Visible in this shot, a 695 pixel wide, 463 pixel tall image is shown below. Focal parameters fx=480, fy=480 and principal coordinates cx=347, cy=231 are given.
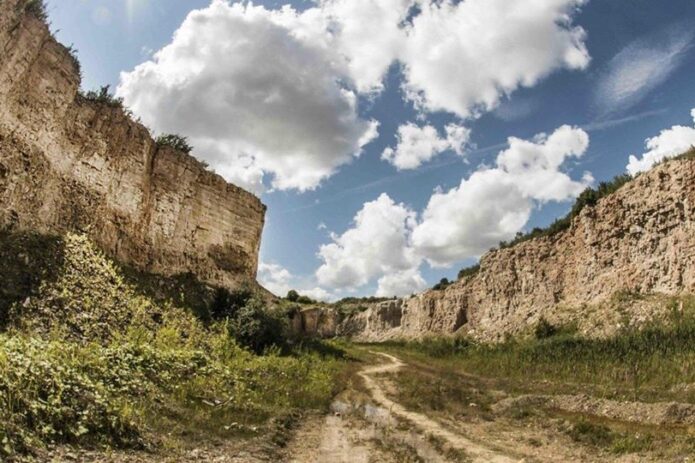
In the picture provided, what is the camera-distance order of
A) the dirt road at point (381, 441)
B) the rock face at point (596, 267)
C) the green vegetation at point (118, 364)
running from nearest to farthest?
the green vegetation at point (118, 364) < the dirt road at point (381, 441) < the rock face at point (596, 267)

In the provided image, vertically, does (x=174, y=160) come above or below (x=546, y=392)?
above

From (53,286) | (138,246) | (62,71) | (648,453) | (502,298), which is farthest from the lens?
(502,298)

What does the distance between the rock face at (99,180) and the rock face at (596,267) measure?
70.5ft

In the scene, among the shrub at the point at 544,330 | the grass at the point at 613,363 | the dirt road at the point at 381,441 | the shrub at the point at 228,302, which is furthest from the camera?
the shrub at the point at 544,330

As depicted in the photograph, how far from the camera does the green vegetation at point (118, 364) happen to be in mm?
7518

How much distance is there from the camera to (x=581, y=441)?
1109 cm

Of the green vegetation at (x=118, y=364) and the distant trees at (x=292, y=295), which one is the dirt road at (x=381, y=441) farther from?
the distant trees at (x=292, y=295)

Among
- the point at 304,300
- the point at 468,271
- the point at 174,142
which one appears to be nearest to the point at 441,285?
the point at 468,271

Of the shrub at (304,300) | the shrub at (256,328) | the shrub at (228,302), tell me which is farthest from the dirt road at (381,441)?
the shrub at (304,300)

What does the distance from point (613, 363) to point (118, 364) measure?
2011cm

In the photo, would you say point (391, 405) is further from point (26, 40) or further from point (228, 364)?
point (26, 40)

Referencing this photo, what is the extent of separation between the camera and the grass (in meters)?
17.5

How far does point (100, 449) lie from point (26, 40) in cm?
1666

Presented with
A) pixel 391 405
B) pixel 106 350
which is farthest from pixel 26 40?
pixel 391 405
